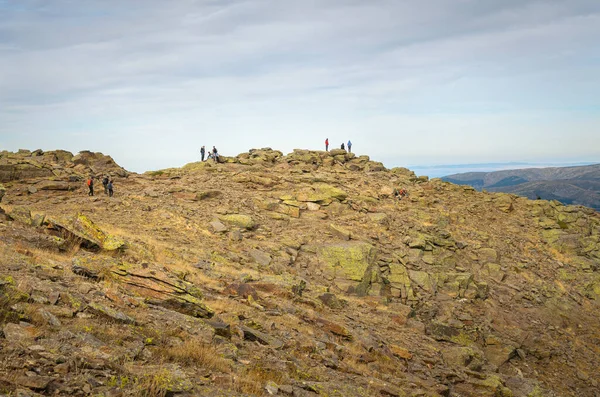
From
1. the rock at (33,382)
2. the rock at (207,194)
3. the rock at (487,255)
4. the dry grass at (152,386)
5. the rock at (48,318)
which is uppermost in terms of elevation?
the rock at (207,194)

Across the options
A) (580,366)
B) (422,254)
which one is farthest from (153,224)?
(580,366)

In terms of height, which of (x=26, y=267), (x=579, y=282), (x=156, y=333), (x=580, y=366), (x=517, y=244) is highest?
(x=26, y=267)

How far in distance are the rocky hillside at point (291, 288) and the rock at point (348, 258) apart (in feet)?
0.37

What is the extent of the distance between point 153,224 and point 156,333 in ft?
57.3

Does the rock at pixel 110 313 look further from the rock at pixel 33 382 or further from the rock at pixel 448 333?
the rock at pixel 448 333

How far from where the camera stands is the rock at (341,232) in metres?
28.1

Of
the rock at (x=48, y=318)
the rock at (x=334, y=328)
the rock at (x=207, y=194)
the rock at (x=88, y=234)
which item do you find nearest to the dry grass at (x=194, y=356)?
the rock at (x=48, y=318)

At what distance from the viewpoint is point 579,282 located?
102 feet

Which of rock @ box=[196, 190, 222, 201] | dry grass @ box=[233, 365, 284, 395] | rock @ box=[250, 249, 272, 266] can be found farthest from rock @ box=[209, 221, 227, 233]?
dry grass @ box=[233, 365, 284, 395]

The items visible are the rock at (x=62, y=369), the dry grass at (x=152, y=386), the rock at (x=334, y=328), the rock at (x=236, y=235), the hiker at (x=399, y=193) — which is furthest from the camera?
the hiker at (x=399, y=193)

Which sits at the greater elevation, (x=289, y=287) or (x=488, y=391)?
(x=289, y=287)

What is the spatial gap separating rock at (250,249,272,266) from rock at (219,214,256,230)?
3.95 meters

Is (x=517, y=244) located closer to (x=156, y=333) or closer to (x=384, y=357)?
(x=384, y=357)

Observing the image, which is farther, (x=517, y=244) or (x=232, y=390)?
(x=517, y=244)
